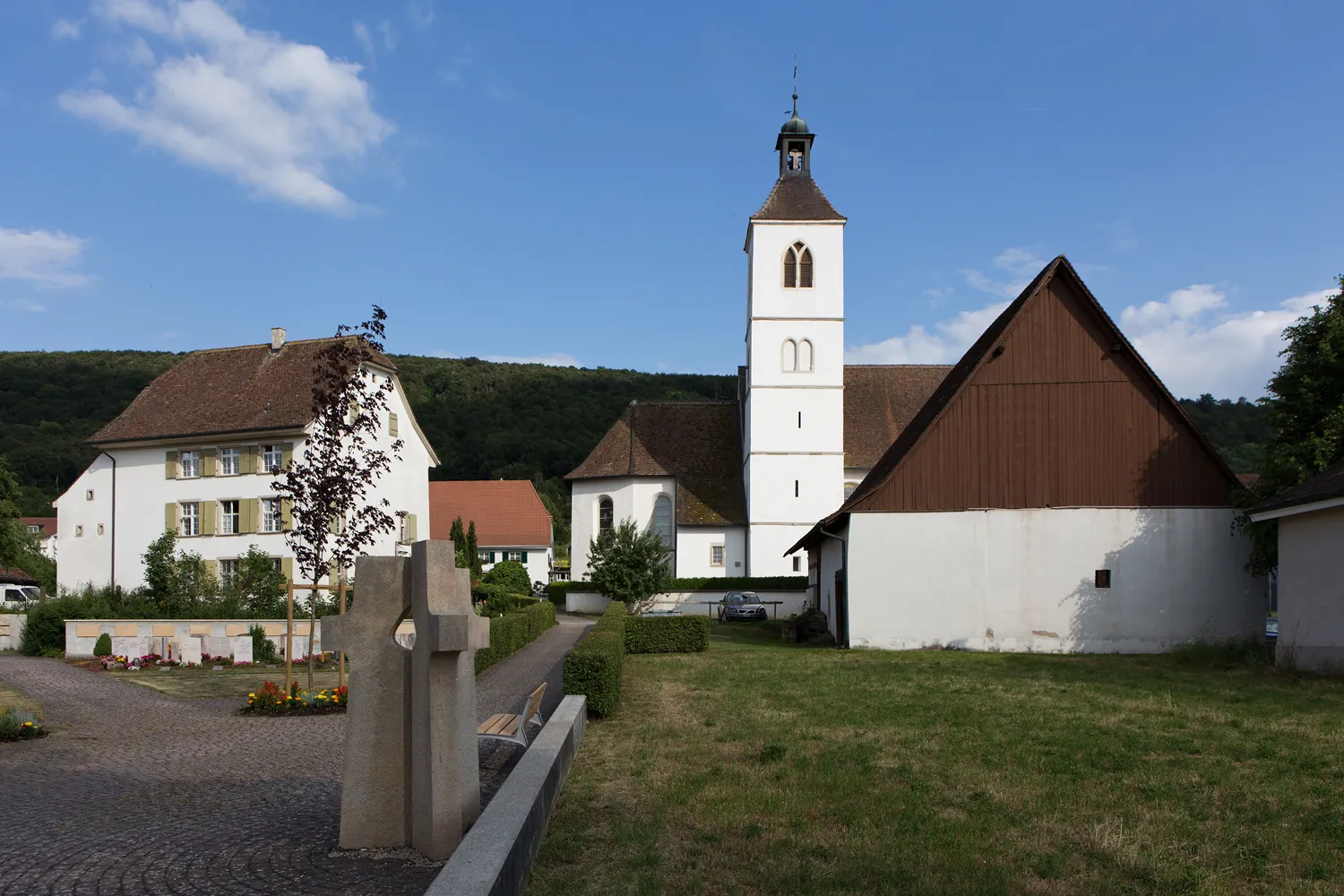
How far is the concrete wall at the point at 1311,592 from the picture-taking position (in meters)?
16.7

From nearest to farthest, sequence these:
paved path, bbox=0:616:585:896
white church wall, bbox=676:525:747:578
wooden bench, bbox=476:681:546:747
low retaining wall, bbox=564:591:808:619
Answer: paved path, bbox=0:616:585:896
wooden bench, bbox=476:681:546:747
low retaining wall, bbox=564:591:808:619
white church wall, bbox=676:525:747:578

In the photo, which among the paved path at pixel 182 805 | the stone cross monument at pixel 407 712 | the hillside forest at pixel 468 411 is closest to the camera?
the paved path at pixel 182 805

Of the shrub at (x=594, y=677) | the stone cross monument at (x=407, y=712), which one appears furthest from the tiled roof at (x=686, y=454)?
the stone cross monument at (x=407, y=712)

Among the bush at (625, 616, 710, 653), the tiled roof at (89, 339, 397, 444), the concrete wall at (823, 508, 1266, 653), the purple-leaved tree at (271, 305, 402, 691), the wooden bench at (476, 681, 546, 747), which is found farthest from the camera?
the tiled roof at (89, 339, 397, 444)

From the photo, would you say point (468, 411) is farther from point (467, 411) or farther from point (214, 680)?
point (214, 680)

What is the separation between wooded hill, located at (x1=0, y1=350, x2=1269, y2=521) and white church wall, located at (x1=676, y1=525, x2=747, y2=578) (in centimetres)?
1314

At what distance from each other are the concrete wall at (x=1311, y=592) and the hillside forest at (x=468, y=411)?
39.7 metres

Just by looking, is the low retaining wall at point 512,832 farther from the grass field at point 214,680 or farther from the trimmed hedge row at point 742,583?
the trimmed hedge row at point 742,583

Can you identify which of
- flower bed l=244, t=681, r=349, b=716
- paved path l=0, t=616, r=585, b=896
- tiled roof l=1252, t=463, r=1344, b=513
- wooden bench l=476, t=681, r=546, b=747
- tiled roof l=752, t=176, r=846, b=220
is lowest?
flower bed l=244, t=681, r=349, b=716

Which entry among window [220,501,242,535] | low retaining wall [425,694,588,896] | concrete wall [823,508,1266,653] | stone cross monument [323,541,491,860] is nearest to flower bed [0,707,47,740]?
low retaining wall [425,694,588,896]

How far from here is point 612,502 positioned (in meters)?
48.1

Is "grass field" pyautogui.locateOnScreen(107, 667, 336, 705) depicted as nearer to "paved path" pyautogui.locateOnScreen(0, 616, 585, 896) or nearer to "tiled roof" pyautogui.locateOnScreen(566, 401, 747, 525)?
"paved path" pyautogui.locateOnScreen(0, 616, 585, 896)

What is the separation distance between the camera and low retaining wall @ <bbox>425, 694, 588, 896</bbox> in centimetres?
499

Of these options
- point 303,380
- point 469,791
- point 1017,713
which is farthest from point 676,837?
point 303,380
